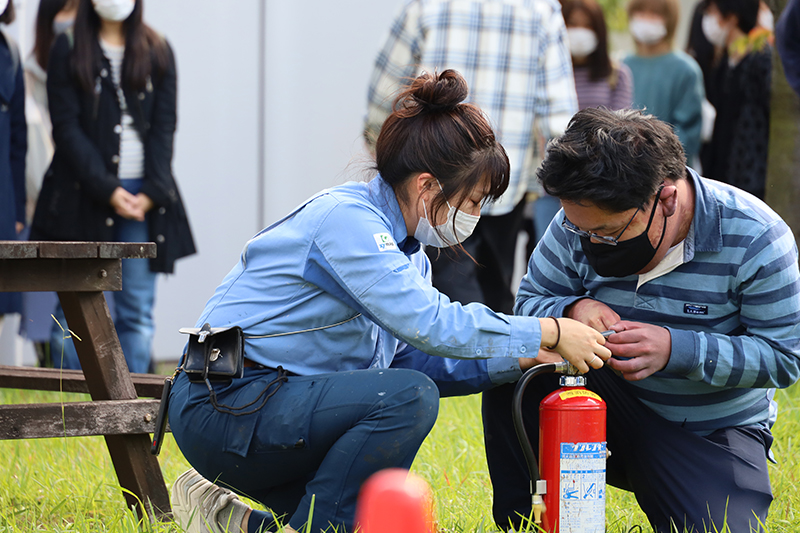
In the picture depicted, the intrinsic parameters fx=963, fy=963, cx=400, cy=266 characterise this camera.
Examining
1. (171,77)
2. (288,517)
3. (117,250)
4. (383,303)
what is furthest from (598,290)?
(171,77)

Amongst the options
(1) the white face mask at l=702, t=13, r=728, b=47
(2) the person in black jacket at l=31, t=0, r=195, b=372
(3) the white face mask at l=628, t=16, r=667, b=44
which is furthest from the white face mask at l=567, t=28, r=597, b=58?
(2) the person in black jacket at l=31, t=0, r=195, b=372

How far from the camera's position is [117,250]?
106 inches

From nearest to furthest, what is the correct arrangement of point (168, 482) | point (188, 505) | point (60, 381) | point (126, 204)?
point (188, 505) < point (60, 381) < point (168, 482) < point (126, 204)

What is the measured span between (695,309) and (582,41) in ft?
11.5

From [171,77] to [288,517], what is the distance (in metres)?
3.06

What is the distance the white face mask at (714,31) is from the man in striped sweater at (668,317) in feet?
13.7

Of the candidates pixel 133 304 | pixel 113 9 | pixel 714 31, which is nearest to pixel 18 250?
pixel 133 304

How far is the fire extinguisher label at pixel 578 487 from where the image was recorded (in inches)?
92.4

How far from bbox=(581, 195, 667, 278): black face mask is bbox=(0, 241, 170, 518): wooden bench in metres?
1.22

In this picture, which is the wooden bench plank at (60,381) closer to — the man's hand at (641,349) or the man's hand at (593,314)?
the man's hand at (593,314)

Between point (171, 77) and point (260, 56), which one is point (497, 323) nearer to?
point (171, 77)

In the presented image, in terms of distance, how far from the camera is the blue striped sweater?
2451 millimetres

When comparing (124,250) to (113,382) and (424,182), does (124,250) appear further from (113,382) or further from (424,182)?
(424,182)

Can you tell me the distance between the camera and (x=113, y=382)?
2803 mm
